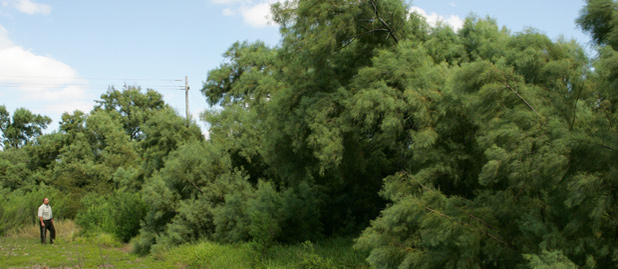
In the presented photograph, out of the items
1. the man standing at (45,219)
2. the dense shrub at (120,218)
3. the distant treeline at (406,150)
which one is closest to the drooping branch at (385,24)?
the distant treeline at (406,150)

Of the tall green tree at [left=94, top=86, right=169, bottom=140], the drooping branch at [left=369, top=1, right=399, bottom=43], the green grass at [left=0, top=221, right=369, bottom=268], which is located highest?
the tall green tree at [left=94, top=86, right=169, bottom=140]

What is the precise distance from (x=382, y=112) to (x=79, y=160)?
110ft

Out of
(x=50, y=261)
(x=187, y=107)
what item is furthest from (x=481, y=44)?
(x=187, y=107)

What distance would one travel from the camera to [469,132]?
916cm

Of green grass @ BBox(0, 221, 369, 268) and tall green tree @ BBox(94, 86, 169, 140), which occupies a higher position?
tall green tree @ BBox(94, 86, 169, 140)

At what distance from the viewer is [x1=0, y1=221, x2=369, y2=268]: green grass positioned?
10607mm

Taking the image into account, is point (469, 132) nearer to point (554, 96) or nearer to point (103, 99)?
point (554, 96)

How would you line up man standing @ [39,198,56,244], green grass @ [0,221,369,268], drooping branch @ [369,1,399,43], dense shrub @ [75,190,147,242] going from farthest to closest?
dense shrub @ [75,190,147,242], man standing @ [39,198,56,244], drooping branch @ [369,1,399,43], green grass @ [0,221,369,268]

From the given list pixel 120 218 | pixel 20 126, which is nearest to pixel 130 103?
pixel 20 126

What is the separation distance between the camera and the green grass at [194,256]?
34.8 feet

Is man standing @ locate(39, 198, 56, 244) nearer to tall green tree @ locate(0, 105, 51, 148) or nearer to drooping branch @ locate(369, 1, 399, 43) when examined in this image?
drooping branch @ locate(369, 1, 399, 43)

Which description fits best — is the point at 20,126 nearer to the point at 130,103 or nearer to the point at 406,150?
the point at 130,103

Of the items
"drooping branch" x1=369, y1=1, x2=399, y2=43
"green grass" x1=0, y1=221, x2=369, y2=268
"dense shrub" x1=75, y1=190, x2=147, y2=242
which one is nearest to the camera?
"green grass" x1=0, y1=221, x2=369, y2=268

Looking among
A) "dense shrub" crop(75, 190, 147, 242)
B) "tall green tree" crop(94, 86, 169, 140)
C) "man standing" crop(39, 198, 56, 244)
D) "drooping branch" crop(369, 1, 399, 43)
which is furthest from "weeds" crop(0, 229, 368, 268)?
"tall green tree" crop(94, 86, 169, 140)
